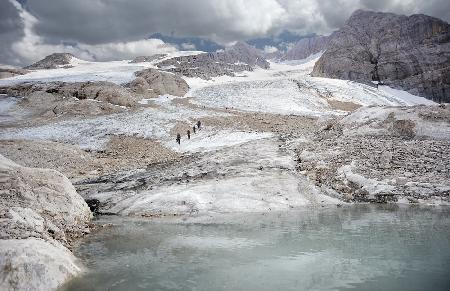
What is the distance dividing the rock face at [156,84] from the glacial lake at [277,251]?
62.7 m

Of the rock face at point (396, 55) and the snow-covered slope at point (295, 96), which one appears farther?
the rock face at point (396, 55)

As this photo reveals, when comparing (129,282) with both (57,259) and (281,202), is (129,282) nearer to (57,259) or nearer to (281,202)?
(57,259)

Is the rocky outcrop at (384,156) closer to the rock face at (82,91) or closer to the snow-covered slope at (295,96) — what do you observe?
the snow-covered slope at (295,96)

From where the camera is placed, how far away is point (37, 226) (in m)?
15.4

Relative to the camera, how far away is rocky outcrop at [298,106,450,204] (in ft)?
75.1

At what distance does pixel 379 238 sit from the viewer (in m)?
16.2

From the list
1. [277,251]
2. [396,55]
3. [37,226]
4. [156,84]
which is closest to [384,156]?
[277,251]

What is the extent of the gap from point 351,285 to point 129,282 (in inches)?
269

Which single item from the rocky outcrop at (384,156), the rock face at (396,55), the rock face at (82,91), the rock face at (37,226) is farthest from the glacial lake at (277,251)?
the rock face at (396,55)

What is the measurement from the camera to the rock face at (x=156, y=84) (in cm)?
8158

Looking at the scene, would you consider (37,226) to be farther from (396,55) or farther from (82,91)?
(396,55)

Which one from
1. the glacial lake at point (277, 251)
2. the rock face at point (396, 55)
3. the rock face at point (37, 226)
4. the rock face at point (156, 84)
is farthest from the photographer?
the rock face at point (396, 55)

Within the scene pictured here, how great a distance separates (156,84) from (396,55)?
72279 millimetres

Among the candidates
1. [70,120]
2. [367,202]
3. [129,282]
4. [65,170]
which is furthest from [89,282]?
[70,120]
